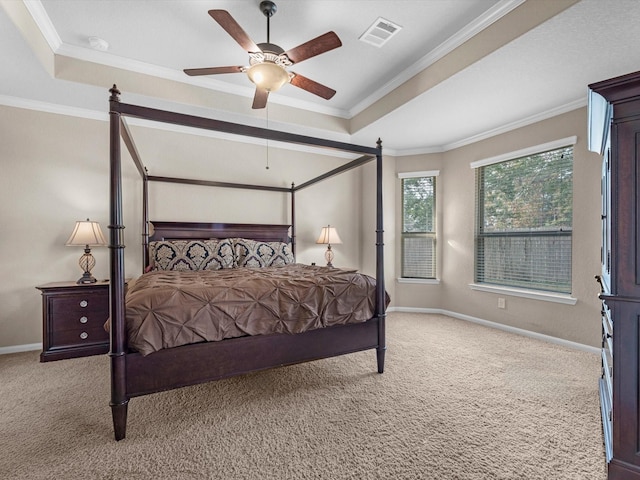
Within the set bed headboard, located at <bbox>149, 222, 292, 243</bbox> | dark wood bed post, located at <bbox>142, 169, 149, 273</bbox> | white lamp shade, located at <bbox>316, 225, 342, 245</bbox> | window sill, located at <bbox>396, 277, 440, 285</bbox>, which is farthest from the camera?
window sill, located at <bbox>396, 277, 440, 285</bbox>

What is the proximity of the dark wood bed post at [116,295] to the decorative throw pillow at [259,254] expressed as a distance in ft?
6.45

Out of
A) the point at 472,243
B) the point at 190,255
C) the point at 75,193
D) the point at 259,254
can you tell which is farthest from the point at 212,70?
the point at 472,243

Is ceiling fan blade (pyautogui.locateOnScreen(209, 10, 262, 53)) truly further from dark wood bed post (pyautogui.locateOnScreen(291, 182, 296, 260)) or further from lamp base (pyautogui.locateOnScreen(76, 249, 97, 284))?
lamp base (pyautogui.locateOnScreen(76, 249, 97, 284))

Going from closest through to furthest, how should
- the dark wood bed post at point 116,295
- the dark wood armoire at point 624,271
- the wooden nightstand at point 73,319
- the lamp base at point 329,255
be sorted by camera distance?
the dark wood armoire at point 624,271 → the dark wood bed post at point 116,295 → the wooden nightstand at point 73,319 → the lamp base at point 329,255

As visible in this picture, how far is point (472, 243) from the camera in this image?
4.25 metres

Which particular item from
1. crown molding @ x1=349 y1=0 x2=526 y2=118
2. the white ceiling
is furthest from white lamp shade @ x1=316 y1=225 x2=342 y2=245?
crown molding @ x1=349 y1=0 x2=526 y2=118

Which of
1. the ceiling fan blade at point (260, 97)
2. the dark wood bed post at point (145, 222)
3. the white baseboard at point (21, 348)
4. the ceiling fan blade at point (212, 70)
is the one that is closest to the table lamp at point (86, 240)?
the dark wood bed post at point (145, 222)

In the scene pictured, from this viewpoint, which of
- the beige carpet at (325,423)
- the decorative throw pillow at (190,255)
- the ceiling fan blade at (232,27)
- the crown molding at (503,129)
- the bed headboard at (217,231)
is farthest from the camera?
the bed headboard at (217,231)

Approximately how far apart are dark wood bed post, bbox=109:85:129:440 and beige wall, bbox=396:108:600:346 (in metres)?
3.98

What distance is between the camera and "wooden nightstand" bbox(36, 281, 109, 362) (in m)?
2.82

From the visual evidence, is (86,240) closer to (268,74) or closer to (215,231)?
(215,231)

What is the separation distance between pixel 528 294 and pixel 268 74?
364cm

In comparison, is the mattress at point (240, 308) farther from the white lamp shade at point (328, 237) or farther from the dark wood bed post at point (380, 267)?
the white lamp shade at point (328, 237)

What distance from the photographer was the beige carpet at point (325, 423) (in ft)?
4.85
